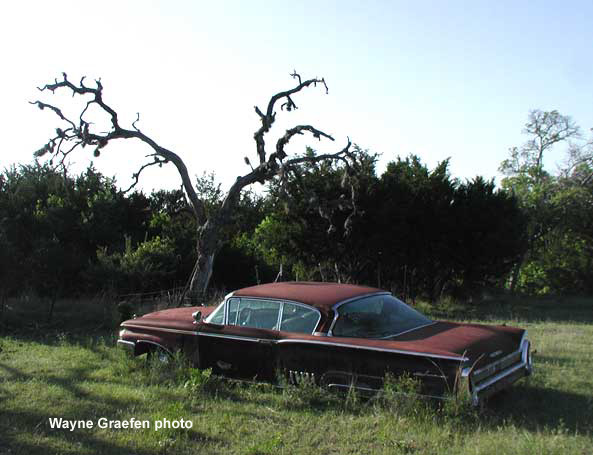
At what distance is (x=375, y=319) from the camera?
646 cm

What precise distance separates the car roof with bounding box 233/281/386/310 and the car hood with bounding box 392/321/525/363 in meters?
0.75

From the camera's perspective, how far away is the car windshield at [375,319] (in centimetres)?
622

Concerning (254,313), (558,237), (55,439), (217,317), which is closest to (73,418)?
(55,439)

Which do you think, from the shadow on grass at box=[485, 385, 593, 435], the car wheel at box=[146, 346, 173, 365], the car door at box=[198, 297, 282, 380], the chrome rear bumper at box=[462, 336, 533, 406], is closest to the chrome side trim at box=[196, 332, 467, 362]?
the car door at box=[198, 297, 282, 380]

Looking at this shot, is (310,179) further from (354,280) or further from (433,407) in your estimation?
(433,407)

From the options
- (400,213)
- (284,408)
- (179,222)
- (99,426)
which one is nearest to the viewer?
(99,426)

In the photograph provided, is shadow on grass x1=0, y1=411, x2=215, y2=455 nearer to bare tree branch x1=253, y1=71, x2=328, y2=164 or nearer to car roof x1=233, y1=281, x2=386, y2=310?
car roof x1=233, y1=281, x2=386, y2=310

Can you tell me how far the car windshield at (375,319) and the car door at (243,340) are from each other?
739 mm

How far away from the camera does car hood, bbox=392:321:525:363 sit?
18.4ft

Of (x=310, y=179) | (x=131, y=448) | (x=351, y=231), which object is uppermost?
(x=310, y=179)

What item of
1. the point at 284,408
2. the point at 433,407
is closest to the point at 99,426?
the point at 284,408

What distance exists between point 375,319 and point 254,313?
134cm

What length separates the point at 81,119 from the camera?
1295 centimetres

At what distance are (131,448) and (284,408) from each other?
1.58 meters
